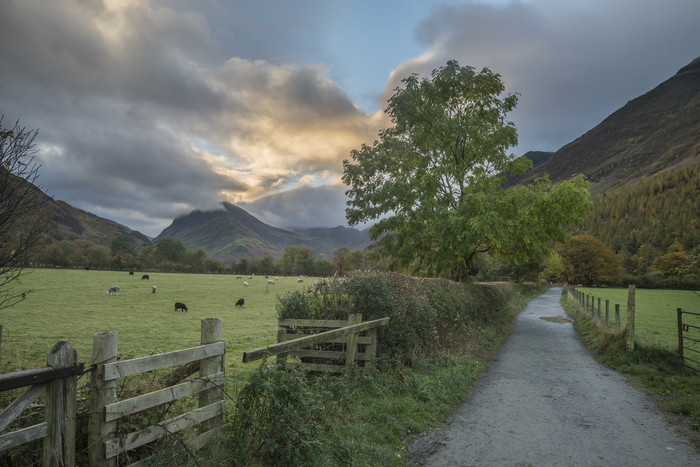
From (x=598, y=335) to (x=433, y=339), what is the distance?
30.6 feet

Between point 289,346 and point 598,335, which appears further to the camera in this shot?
point 598,335

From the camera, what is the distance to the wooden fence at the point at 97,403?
8.65 ft

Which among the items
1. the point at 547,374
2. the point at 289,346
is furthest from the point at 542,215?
the point at 289,346

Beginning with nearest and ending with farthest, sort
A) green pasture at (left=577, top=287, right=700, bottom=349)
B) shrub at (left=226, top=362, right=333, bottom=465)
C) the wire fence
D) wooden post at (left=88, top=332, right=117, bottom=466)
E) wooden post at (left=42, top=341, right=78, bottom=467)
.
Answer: wooden post at (left=42, top=341, right=78, bottom=467)
wooden post at (left=88, top=332, right=117, bottom=466)
shrub at (left=226, top=362, right=333, bottom=465)
the wire fence
green pasture at (left=577, top=287, right=700, bottom=349)

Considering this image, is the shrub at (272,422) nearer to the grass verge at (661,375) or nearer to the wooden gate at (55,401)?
the wooden gate at (55,401)

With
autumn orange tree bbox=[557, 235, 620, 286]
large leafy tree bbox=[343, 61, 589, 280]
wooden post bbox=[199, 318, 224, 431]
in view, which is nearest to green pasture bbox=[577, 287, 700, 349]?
large leafy tree bbox=[343, 61, 589, 280]

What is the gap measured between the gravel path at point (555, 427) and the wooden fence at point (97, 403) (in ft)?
11.8

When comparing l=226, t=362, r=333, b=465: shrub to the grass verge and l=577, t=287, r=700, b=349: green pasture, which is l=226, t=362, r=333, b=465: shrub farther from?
l=577, t=287, r=700, b=349: green pasture

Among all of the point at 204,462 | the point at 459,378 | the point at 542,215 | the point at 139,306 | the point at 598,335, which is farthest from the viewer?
the point at 139,306

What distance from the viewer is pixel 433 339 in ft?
35.3

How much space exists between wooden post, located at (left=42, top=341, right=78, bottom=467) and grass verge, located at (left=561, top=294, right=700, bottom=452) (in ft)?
27.6

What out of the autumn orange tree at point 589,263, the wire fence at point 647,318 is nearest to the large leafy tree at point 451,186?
the wire fence at point 647,318

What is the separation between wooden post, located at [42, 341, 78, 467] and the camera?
110 inches

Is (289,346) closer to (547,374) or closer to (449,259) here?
(547,374)
